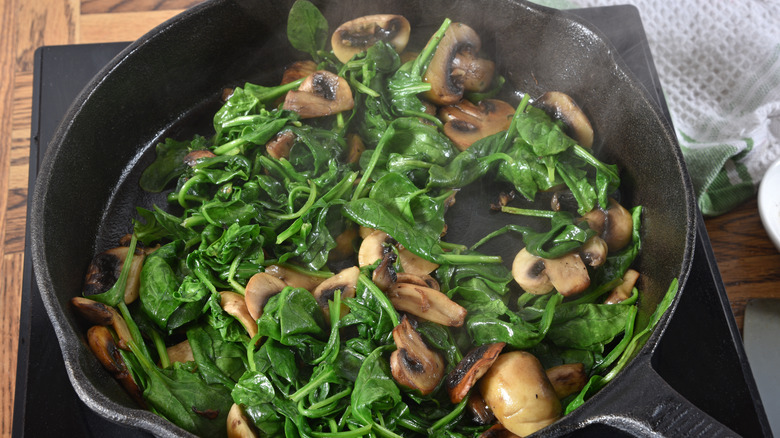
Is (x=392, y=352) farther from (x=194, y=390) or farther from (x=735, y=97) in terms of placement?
(x=735, y=97)

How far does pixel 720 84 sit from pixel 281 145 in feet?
5.39

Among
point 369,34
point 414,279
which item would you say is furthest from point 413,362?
point 369,34

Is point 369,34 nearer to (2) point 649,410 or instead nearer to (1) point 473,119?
(1) point 473,119

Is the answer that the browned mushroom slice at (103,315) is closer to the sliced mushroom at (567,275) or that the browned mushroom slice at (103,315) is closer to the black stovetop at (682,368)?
the black stovetop at (682,368)

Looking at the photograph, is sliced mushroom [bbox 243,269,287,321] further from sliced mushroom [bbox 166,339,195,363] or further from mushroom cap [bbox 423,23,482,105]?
mushroom cap [bbox 423,23,482,105]

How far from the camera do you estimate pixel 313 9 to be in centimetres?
207

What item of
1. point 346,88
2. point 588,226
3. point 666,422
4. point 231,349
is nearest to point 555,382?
point 666,422

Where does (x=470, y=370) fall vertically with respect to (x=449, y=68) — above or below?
below

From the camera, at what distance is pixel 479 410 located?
5.07ft

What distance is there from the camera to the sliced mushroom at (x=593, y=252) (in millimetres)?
1721

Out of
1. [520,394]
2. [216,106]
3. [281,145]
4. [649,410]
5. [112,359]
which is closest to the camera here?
[649,410]

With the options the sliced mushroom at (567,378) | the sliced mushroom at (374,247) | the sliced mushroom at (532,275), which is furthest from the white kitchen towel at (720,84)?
the sliced mushroom at (374,247)

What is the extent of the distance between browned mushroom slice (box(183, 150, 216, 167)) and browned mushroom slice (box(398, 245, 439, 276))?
0.66 meters

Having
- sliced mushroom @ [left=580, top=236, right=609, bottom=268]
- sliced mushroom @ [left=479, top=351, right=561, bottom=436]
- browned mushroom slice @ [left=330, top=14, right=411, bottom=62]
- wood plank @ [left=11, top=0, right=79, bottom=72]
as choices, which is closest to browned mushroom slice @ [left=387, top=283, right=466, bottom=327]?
sliced mushroom @ [left=479, top=351, right=561, bottom=436]
